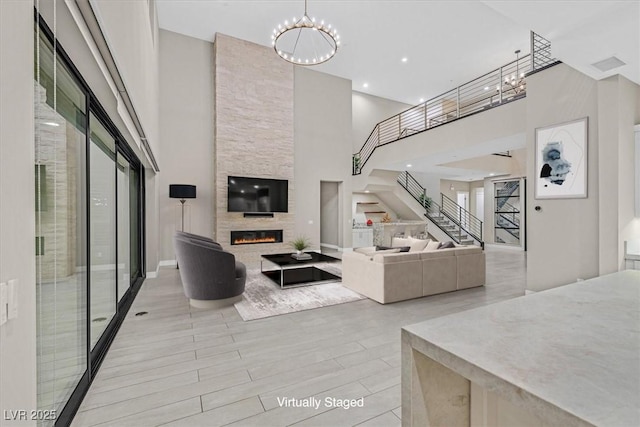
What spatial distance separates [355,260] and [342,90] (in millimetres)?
6915

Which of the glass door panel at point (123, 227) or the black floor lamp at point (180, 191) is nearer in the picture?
the glass door panel at point (123, 227)

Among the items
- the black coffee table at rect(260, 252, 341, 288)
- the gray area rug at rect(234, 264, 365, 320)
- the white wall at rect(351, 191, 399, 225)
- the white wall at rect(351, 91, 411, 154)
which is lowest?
the gray area rug at rect(234, 264, 365, 320)

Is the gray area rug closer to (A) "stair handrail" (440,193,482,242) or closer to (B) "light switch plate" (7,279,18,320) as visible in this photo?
(B) "light switch plate" (7,279,18,320)

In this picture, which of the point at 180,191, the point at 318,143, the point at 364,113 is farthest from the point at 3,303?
the point at 364,113

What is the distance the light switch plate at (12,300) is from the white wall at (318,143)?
7.52 meters

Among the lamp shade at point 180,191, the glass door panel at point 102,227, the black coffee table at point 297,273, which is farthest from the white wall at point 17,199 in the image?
the lamp shade at point 180,191

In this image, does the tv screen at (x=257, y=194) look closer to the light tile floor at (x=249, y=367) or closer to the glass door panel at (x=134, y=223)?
the glass door panel at (x=134, y=223)

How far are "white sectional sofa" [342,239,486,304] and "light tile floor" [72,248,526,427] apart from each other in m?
0.29

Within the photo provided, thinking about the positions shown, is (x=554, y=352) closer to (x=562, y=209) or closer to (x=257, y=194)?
(x=562, y=209)

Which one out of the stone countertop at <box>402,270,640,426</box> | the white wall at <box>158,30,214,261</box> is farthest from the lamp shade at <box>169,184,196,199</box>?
the stone countertop at <box>402,270,640,426</box>

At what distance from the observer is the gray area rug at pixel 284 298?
3764mm

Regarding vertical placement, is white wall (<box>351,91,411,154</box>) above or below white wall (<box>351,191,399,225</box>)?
above

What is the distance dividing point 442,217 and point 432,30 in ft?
20.5

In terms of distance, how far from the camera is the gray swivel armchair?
361cm
